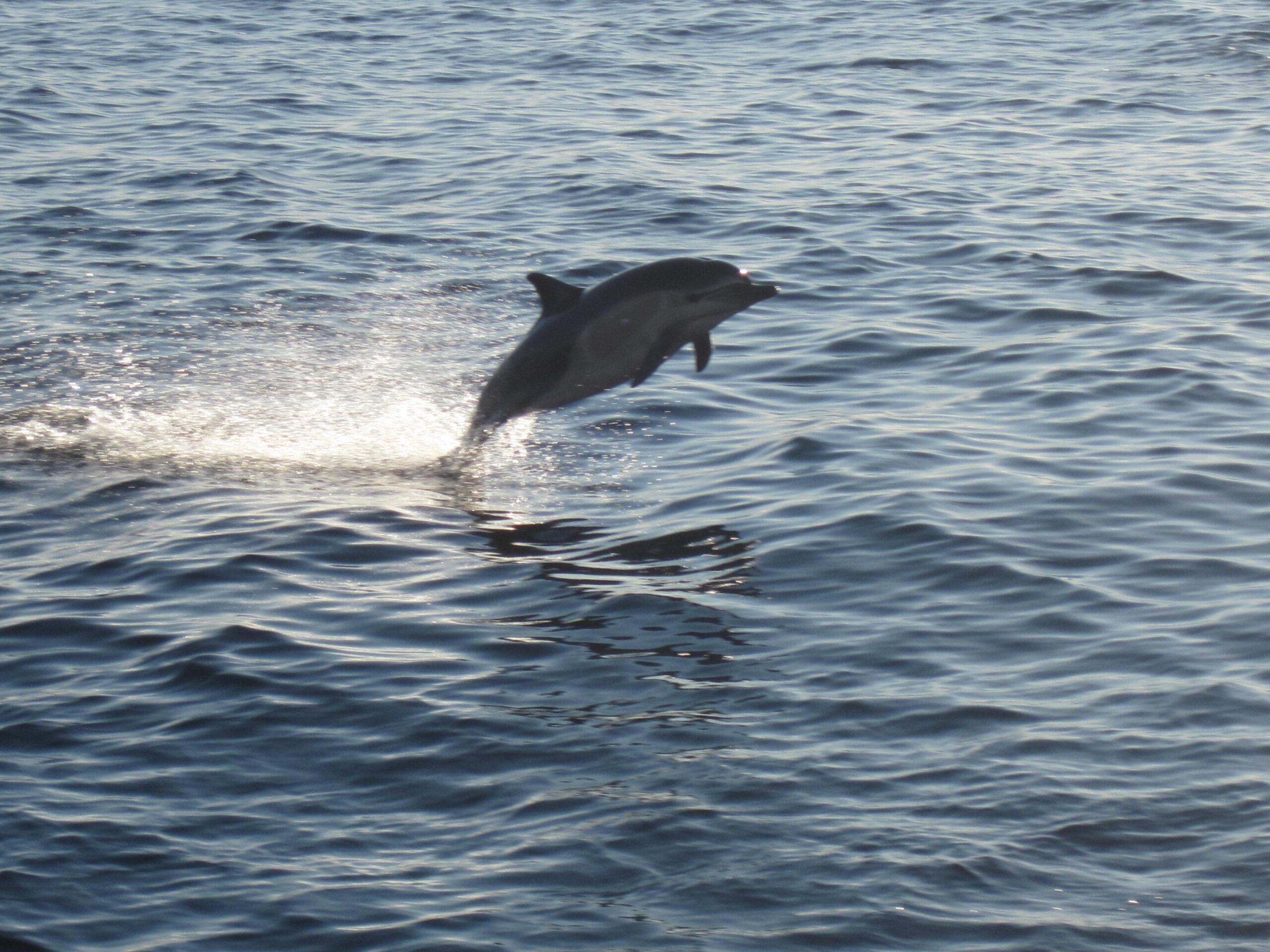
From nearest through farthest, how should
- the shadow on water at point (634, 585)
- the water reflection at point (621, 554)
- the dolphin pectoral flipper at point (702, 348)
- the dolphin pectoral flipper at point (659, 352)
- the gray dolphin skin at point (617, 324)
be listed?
the shadow on water at point (634, 585) → the water reflection at point (621, 554) → the dolphin pectoral flipper at point (659, 352) → the gray dolphin skin at point (617, 324) → the dolphin pectoral flipper at point (702, 348)

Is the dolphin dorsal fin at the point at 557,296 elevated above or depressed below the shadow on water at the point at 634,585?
above

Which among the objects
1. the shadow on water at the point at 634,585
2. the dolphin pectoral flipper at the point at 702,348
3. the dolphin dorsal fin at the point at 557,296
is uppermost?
the dolphin dorsal fin at the point at 557,296

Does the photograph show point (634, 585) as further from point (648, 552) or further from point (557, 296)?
point (557, 296)

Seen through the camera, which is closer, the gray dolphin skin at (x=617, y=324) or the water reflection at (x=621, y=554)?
the water reflection at (x=621, y=554)

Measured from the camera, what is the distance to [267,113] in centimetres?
2559

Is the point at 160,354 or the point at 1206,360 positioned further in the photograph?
the point at 160,354

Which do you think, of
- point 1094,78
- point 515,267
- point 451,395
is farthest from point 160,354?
point 1094,78

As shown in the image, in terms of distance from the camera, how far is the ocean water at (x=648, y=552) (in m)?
7.00

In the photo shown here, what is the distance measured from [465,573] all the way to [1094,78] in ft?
61.4

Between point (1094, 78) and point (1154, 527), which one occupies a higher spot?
point (1094, 78)

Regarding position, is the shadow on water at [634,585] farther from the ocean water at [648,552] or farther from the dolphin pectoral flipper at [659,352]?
the dolphin pectoral flipper at [659,352]

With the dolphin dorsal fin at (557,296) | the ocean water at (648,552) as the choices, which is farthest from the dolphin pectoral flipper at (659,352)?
the ocean water at (648,552)

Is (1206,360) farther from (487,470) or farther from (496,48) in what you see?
(496,48)

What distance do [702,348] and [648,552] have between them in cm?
175
